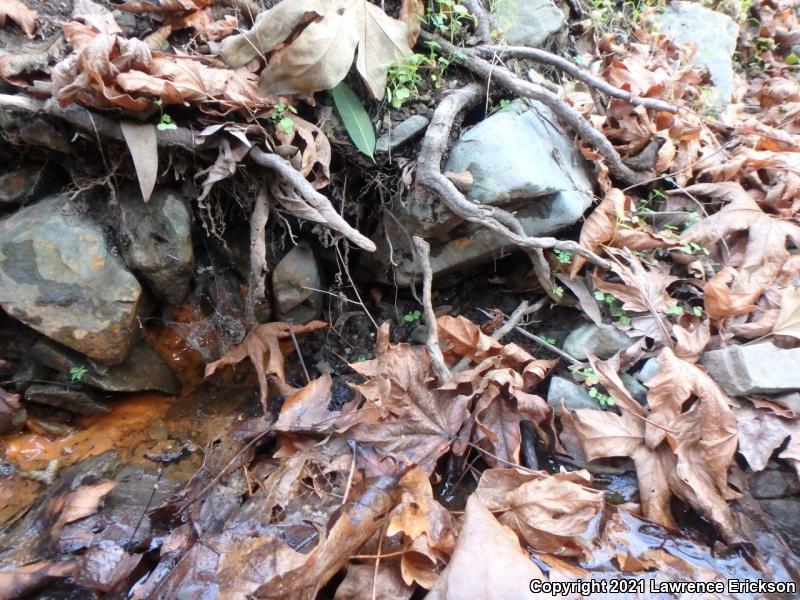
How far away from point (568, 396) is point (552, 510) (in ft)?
1.93

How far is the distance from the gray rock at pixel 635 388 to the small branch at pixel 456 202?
0.49 meters

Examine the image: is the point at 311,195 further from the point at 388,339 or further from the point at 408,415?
the point at 408,415

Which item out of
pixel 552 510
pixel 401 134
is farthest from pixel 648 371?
pixel 401 134

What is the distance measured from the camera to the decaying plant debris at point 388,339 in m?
1.58

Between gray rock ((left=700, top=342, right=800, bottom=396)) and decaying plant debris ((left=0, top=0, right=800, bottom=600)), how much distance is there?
0.11 ft

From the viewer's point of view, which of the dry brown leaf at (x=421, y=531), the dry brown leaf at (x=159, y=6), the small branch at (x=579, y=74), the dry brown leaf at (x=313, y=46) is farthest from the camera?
the small branch at (x=579, y=74)

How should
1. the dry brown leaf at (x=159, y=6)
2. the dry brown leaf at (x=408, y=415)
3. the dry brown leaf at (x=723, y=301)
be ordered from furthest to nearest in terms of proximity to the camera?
the dry brown leaf at (x=159, y=6)
the dry brown leaf at (x=723, y=301)
the dry brown leaf at (x=408, y=415)

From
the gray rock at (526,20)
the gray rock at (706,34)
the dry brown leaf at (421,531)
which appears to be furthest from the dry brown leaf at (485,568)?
the gray rock at (706,34)

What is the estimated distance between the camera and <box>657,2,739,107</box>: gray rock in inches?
136

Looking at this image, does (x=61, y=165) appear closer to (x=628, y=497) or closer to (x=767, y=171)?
(x=628, y=497)

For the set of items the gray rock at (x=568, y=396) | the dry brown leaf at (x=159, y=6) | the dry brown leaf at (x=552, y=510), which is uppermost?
the dry brown leaf at (x=159, y=6)

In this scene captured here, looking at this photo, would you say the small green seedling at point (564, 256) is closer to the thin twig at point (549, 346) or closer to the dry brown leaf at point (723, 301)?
the thin twig at point (549, 346)

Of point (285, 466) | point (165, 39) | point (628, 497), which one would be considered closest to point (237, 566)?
point (285, 466)

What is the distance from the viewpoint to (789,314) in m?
2.02
